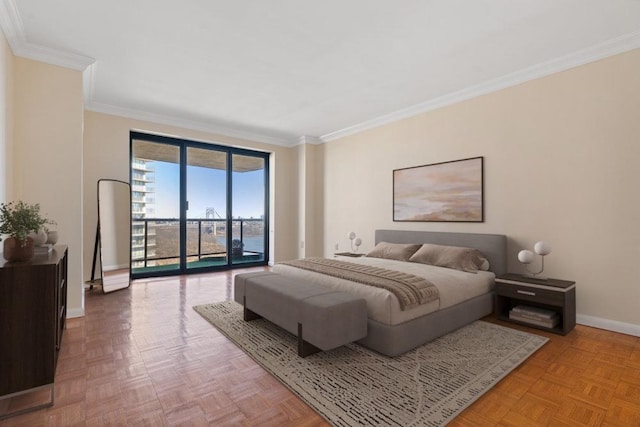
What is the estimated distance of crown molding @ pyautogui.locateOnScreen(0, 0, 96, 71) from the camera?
8.52 feet

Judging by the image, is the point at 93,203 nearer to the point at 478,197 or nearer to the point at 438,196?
the point at 438,196

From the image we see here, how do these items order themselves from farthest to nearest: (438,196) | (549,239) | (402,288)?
(438,196)
(549,239)
(402,288)

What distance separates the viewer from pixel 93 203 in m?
4.64

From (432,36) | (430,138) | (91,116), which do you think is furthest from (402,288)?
(91,116)

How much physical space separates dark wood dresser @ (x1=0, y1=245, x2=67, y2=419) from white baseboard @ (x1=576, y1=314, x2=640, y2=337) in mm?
4559

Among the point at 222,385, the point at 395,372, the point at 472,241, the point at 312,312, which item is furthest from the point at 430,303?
the point at 222,385

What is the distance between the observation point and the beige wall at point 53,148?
124 inches

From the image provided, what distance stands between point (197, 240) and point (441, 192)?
4619mm

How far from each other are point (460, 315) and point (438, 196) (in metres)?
1.90

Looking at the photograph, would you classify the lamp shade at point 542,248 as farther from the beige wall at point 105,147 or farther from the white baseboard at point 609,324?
the beige wall at point 105,147

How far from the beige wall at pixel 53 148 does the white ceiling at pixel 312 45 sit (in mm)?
241

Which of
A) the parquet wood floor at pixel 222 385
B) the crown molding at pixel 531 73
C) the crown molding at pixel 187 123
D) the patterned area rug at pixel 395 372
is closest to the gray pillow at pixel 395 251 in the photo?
the patterned area rug at pixel 395 372

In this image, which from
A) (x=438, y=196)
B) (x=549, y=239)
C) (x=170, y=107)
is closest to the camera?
(x=549, y=239)

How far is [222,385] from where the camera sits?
82.4 inches
